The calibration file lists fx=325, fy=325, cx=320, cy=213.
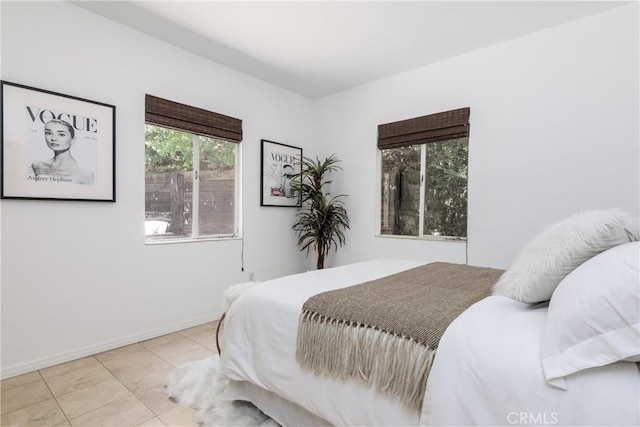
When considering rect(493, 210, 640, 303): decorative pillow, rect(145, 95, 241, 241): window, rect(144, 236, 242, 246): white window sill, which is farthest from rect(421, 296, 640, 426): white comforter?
rect(145, 95, 241, 241): window

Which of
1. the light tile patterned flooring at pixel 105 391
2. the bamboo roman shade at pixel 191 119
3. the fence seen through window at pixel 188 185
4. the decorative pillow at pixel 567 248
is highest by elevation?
the bamboo roman shade at pixel 191 119

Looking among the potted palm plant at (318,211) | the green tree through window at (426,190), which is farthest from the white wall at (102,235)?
the green tree through window at (426,190)

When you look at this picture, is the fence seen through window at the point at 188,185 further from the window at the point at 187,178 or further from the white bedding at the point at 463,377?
the white bedding at the point at 463,377

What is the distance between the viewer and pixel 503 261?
9.98 feet

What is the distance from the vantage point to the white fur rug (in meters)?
1.64

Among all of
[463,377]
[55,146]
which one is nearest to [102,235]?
[55,146]

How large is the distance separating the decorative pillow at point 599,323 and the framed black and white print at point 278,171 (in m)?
3.25

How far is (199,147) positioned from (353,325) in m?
2.74

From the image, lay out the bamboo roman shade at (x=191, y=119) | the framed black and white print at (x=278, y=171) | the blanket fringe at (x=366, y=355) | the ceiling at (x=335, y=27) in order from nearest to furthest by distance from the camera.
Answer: the blanket fringe at (x=366, y=355)
the ceiling at (x=335, y=27)
the bamboo roman shade at (x=191, y=119)
the framed black and white print at (x=278, y=171)

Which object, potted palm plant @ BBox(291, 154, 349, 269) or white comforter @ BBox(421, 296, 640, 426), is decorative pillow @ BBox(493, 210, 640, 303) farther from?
potted palm plant @ BBox(291, 154, 349, 269)

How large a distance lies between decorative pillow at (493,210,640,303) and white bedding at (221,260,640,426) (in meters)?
0.08

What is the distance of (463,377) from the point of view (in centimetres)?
96

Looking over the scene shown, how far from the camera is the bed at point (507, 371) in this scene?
801 millimetres

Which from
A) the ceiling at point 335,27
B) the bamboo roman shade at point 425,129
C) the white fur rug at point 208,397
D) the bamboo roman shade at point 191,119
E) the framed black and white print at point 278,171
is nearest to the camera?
the white fur rug at point 208,397
